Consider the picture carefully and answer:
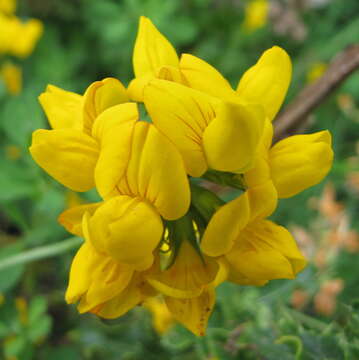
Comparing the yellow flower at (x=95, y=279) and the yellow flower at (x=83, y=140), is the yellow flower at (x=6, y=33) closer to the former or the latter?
the yellow flower at (x=83, y=140)

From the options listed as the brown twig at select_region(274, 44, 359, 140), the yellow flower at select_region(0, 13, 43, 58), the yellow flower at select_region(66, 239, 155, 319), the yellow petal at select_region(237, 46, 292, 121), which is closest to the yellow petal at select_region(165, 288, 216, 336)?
the yellow flower at select_region(66, 239, 155, 319)

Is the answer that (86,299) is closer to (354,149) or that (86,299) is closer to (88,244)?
(88,244)

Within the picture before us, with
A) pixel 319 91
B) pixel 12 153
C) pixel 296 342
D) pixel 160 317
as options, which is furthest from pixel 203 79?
pixel 12 153

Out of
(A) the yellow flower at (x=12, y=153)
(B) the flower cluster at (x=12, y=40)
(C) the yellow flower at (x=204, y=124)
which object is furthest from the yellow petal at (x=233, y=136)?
(B) the flower cluster at (x=12, y=40)

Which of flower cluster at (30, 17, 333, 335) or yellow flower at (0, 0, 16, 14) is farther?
yellow flower at (0, 0, 16, 14)

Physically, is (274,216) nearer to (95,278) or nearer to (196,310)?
(196,310)

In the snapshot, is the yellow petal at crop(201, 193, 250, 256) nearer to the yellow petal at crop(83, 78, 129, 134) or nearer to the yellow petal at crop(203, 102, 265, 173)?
the yellow petal at crop(203, 102, 265, 173)

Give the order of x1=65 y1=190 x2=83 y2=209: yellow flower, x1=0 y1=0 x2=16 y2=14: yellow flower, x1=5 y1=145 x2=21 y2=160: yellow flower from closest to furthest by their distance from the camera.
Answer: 1. x1=65 y1=190 x2=83 y2=209: yellow flower
2. x1=5 y1=145 x2=21 y2=160: yellow flower
3. x1=0 y1=0 x2=16 y2=14: yellow flower
